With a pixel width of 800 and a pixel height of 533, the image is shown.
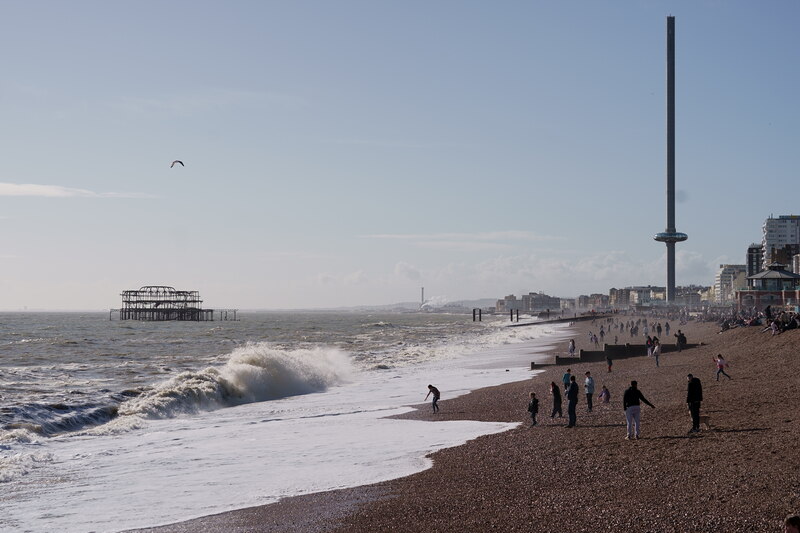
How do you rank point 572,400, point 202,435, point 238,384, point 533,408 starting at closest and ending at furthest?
point 572,400
point 533,408
point 202,435
point 238,384

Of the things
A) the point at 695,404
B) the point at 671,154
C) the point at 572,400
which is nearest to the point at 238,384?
the point at 572,400

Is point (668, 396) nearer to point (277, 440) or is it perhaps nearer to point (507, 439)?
point (507, 439)

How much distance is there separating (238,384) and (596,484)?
79.7 feet

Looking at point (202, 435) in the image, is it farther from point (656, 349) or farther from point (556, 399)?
point (656, 349)

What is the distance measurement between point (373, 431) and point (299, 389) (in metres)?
15.9

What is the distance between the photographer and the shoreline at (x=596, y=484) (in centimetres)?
1191

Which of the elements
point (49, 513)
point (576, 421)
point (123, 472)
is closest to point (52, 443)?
point (123, 472)

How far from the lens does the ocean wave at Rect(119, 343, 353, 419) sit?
96.5 feet

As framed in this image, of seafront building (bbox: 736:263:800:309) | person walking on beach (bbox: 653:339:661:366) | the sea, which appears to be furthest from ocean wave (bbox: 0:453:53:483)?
seafront building (bbox: 736:263:800:309)

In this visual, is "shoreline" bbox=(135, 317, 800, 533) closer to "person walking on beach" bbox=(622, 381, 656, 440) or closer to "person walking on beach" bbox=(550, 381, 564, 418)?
"person walking on beach" bbox=(622, 381, 656, 440)

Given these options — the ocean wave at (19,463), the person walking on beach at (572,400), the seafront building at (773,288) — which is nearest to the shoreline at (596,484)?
the person walking on beach at (572,400)

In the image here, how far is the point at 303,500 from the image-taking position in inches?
568

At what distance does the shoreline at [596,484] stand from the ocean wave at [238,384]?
48.6ft

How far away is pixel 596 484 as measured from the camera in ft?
46.0
